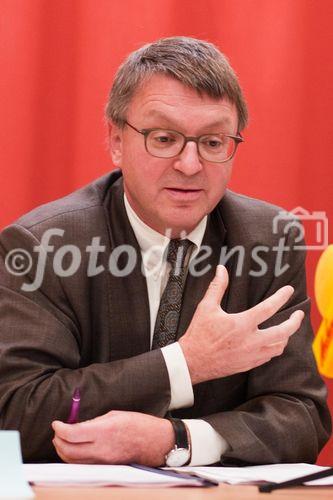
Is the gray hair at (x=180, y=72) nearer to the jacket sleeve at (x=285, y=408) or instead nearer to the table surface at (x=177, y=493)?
the jacket sleeve at (x=285, y=408)

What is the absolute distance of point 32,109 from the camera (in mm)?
2287

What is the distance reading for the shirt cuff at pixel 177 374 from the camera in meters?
1.49

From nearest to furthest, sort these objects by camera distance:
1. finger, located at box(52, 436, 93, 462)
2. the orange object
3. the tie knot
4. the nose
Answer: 1. the orange object
2. finger, located at box(52, 436, 93, 462)
3. the nose
4. the tie knot

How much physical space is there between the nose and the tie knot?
6.8 inches

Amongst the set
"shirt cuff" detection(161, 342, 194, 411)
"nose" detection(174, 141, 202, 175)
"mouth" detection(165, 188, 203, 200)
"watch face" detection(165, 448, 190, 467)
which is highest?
"nose" detection(174, 141, 202, 175)

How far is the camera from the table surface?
1023 millimetres

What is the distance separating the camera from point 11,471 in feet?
3.43

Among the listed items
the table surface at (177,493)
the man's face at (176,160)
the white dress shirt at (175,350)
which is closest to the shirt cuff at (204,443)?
the white dress shirt at (175,350)

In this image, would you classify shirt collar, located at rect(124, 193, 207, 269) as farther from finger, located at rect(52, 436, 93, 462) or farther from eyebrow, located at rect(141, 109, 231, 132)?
finger, located at rect(52, 436, 93, 462)

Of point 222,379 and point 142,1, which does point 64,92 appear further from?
point 222,379

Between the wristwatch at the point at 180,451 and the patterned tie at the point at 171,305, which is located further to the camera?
the patterned tie at the point at 171,305

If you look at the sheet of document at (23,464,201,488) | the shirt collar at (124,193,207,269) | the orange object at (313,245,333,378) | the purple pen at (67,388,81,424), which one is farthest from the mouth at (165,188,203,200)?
the orange object at (313,245,333,378)

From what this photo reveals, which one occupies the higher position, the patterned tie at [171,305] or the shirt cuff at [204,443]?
the patterned tie at [171,305]

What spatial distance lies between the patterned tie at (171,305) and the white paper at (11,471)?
0.55m
